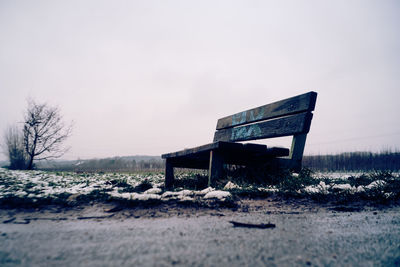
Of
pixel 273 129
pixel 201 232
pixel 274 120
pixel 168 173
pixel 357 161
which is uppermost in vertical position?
pixel 274 120

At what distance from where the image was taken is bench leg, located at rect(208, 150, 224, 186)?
2.72m

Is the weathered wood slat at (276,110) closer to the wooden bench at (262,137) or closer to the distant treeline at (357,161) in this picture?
the wooden bench at (262,137)

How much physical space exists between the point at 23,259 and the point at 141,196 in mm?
1085

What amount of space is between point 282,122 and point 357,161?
13369 millimetres

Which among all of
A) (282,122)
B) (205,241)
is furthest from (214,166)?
(205,241)

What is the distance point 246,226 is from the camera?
130 centimetres

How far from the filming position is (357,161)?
512 inches

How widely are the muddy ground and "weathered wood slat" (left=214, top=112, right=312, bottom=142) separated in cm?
125

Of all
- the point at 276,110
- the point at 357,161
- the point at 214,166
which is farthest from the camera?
the point at 357,161

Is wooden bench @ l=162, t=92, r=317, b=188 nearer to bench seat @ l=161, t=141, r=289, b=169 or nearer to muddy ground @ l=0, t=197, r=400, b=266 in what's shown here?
bench seat @ l=161, t=141, r=289, b=169

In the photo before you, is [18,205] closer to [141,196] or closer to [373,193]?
[141,196]

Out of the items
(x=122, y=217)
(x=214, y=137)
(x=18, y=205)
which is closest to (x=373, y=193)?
(x=122, y=217)

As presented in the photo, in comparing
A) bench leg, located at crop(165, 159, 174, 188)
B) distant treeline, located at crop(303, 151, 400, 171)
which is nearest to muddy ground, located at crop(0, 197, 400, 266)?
bench leg, located at crop(165, 159, 174, 188)

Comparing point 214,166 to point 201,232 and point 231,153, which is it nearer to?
point 231,153
